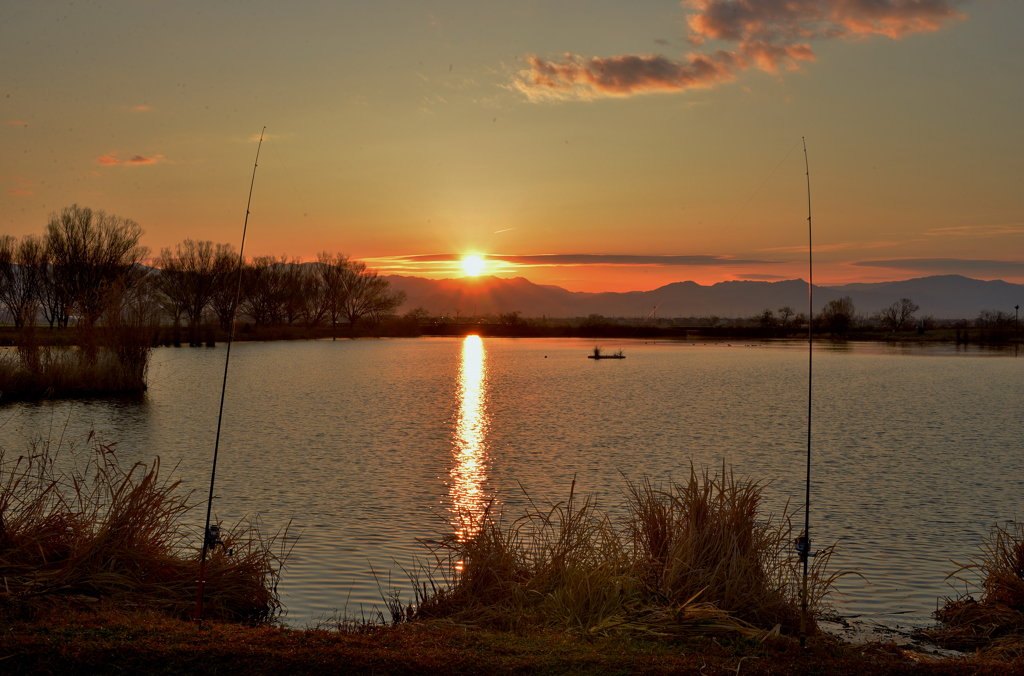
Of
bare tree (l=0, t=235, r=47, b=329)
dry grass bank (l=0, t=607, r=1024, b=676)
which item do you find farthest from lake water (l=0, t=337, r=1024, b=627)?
bare tree (l=0, t=235, r=47, b=329)

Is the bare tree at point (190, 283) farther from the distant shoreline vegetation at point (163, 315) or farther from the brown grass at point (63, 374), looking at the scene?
the brown grass at point (63, 374)

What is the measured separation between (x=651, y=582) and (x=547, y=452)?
38.2 feet

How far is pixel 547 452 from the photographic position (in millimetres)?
18281

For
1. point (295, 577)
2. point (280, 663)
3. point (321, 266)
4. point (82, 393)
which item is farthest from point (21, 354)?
point (321, 266)

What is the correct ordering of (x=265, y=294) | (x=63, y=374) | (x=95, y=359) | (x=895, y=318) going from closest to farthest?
(x=63, y=374), (x=95, y=359), (x=265, y=294), (x=895, y=318)

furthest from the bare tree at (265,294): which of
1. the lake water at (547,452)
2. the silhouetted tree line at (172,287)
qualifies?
the lake water at (547,452)

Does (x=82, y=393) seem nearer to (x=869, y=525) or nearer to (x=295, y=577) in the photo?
(x=295, y=577)

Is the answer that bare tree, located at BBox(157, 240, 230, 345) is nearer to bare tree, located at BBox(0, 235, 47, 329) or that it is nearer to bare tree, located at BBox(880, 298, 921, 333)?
bare tree, located at BBox(0, 235, 47, 329)

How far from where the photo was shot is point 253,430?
2145 cm

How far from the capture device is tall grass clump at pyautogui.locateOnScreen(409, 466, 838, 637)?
20.0 feet

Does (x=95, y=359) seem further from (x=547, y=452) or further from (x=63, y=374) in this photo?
(x=547, y=452)

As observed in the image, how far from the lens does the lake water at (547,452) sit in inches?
386

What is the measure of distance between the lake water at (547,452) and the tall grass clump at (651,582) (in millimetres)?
1173

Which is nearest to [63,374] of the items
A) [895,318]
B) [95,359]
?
[95,359]
